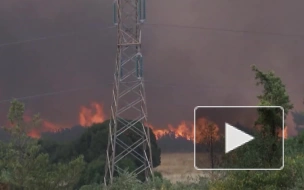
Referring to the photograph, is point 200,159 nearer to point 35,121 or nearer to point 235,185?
point 235,185

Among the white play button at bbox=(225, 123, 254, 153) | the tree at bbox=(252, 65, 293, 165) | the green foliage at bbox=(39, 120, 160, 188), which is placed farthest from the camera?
the green foliage at bbox=(39, 120, 160, 188)

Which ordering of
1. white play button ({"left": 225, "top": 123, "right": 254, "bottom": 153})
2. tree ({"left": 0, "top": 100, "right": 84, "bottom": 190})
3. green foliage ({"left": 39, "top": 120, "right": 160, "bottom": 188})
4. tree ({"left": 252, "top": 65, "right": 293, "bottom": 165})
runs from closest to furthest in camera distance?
1. white play button ({"left": 225, "top": 123, "right": 254, "bottom": 153})
2. tree ({"left": 252, "top": 65, "right": 293, "bottom": 165})
3. tree ({"left": 0, "top": 100, "right": 84, "bottom": 190})
4. green foliage ({"left": 39, "top": 120, "right": 160, "bottom": 188})

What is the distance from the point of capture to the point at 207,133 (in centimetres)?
1084

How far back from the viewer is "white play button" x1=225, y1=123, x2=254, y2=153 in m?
10.0

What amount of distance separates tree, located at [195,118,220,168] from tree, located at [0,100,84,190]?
1416 centimetres

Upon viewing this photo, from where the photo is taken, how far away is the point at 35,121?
84.0 ft

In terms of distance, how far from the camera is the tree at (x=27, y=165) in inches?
937

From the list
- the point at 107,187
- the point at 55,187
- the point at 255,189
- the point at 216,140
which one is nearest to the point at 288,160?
the point at 255,189

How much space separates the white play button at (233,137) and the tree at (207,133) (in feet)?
1.15
